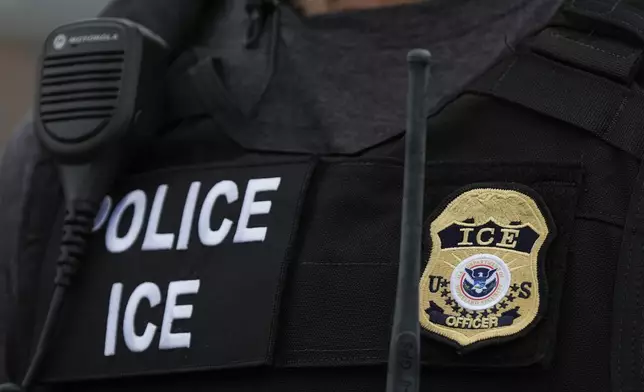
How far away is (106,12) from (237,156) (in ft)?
0.74

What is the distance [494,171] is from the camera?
915mm

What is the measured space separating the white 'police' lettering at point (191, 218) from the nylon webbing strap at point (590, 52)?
9.4 inches

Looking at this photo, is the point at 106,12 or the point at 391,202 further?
the point at 106,12

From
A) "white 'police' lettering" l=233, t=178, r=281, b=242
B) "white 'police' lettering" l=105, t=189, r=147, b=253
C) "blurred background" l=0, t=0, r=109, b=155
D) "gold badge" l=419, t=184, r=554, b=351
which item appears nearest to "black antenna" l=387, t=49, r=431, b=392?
"gold badge" l=419, t=184, r=554, b=351

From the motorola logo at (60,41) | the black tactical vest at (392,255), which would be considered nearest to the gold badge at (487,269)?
the black tactical vest at (392,255)

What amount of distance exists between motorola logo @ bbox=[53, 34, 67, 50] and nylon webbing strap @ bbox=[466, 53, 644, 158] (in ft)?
1.22

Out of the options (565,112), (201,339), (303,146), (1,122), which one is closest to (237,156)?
(303,146)

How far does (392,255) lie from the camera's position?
92 centimetres

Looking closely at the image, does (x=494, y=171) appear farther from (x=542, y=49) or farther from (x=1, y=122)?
(x=1, y=122)

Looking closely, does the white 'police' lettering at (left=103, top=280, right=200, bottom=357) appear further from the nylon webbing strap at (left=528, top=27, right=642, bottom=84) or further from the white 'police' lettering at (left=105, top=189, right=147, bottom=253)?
the nylon webbing strap at (left=528, top=27, right=642, bottom=84)

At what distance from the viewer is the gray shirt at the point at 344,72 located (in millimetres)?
999

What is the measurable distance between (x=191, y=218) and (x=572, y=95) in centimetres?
32

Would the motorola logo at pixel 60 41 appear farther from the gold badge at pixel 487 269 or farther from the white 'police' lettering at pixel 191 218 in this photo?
the gold badge at pixel 487 269

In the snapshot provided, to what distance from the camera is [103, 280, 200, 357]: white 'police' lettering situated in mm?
956
